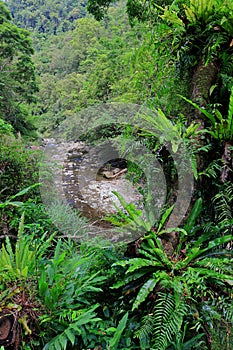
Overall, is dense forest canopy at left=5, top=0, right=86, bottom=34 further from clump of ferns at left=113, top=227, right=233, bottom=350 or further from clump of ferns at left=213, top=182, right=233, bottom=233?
clump of ferns at left=113, top=227, right=233, bottom=350

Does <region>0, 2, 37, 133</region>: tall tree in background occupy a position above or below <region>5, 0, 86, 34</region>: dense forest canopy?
below

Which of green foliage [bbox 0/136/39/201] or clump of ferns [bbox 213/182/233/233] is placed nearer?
clump of ferns [bbox 213/182/233/233]

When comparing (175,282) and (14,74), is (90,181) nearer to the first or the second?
(14,74)

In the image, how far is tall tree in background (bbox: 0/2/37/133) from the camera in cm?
875

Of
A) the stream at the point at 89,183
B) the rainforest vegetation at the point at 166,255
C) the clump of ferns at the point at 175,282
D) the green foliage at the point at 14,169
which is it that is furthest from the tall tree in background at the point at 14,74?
the clump of ferns at the point at 175,282

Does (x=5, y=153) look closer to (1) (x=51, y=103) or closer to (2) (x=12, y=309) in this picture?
(2) (x=12, y=309)

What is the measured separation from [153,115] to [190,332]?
1439mm

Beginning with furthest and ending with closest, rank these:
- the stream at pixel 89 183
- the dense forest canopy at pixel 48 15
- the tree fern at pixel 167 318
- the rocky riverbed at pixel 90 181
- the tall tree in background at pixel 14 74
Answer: the dense forest canopy at pixel 48 15, the tall tree in background at pixel 14 74, the rocky riverbed at pixel 90 181, the stream at pixel 89 183, the tree fern at pixel 167 318

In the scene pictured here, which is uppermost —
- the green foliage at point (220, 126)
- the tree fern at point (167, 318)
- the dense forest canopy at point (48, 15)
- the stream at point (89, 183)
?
the dense forest canopy at point (48, 15)

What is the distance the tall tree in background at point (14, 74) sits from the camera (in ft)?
28.7

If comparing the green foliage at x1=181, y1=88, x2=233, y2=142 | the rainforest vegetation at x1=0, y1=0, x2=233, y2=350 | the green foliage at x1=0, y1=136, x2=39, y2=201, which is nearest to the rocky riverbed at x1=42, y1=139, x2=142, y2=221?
the green foliage at x1=0, y1=136, x2=39, y2=201

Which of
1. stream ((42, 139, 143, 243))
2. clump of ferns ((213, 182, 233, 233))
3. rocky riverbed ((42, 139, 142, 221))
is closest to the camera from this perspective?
clump of ferns ((213, 182, 233, 233))

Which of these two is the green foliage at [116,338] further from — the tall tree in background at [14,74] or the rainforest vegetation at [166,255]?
the tall tree in background at [14,74]

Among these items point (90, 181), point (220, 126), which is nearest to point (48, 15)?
point (90, 181)
